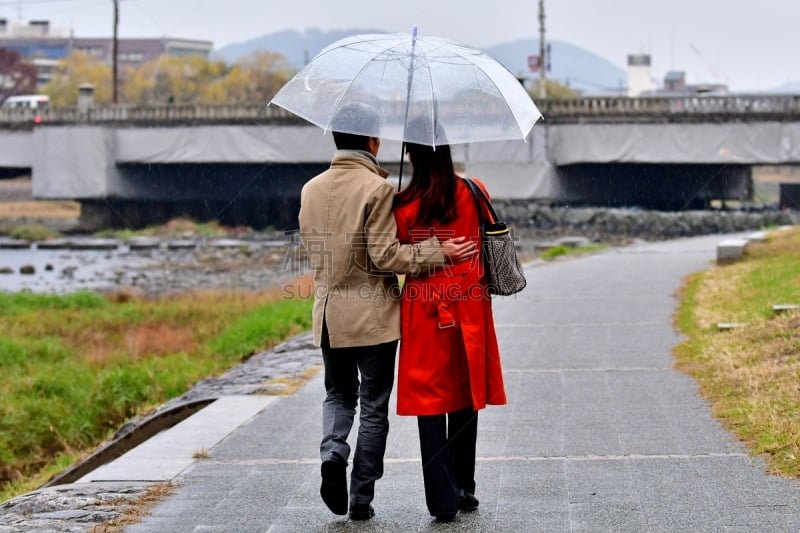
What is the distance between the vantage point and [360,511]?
5.71 meters

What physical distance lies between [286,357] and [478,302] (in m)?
6.60

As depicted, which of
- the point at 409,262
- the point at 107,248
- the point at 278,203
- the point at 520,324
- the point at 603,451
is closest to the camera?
the point at 409,262

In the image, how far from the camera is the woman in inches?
219

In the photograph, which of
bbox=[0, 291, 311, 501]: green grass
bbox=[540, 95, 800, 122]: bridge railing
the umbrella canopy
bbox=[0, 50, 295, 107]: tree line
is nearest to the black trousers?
the umbrella canopy

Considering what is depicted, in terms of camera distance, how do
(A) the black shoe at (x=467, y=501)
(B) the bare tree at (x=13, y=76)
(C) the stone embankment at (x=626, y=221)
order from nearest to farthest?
(A) the black shoe at (x=467, y=501)
(C) the stone embankment at (x=626, y=221)
(B) the bare tree at (x=13, y=76)

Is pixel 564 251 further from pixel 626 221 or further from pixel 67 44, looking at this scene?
pixel 67 44

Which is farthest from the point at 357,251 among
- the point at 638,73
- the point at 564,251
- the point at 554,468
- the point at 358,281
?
the point at 638,73

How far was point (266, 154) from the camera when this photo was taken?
163 feet

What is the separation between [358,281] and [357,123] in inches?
29.5

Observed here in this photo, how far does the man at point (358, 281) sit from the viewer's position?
18.3ft

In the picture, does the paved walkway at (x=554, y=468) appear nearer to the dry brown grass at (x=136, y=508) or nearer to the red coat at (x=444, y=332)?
the dry brown grass at (x=136, y=508)

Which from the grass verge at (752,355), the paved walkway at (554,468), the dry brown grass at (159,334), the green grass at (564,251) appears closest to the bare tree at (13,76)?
the green grass at (564,251)

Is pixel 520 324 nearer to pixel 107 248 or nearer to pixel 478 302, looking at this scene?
pixel 478 302

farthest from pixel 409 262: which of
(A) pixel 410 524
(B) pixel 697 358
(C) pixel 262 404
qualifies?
(B) pixel 697 358
